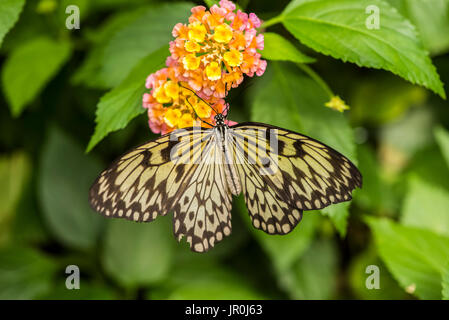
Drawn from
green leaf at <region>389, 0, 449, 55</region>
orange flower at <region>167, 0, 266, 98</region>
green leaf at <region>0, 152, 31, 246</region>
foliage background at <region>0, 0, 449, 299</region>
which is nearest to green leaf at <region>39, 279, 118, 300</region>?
foliage background at <region>0, 0, 449, 299</region>

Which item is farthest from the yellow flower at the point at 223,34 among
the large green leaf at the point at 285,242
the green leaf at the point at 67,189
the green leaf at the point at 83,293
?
the green leaf at the point at 83,293

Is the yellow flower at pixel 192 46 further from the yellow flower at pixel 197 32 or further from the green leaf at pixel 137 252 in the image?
the green leaf at pixel 137 252

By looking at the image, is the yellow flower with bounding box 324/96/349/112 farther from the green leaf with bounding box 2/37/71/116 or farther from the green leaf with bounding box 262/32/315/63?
the green leaf with bounding box 2/37/71/116

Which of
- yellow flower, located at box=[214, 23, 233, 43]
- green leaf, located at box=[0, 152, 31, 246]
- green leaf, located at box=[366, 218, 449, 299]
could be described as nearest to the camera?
yellow flower, located at box=[214, 23, 233, 43]

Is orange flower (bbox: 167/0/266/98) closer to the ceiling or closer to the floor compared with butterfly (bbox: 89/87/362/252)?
closer to the ceiling
